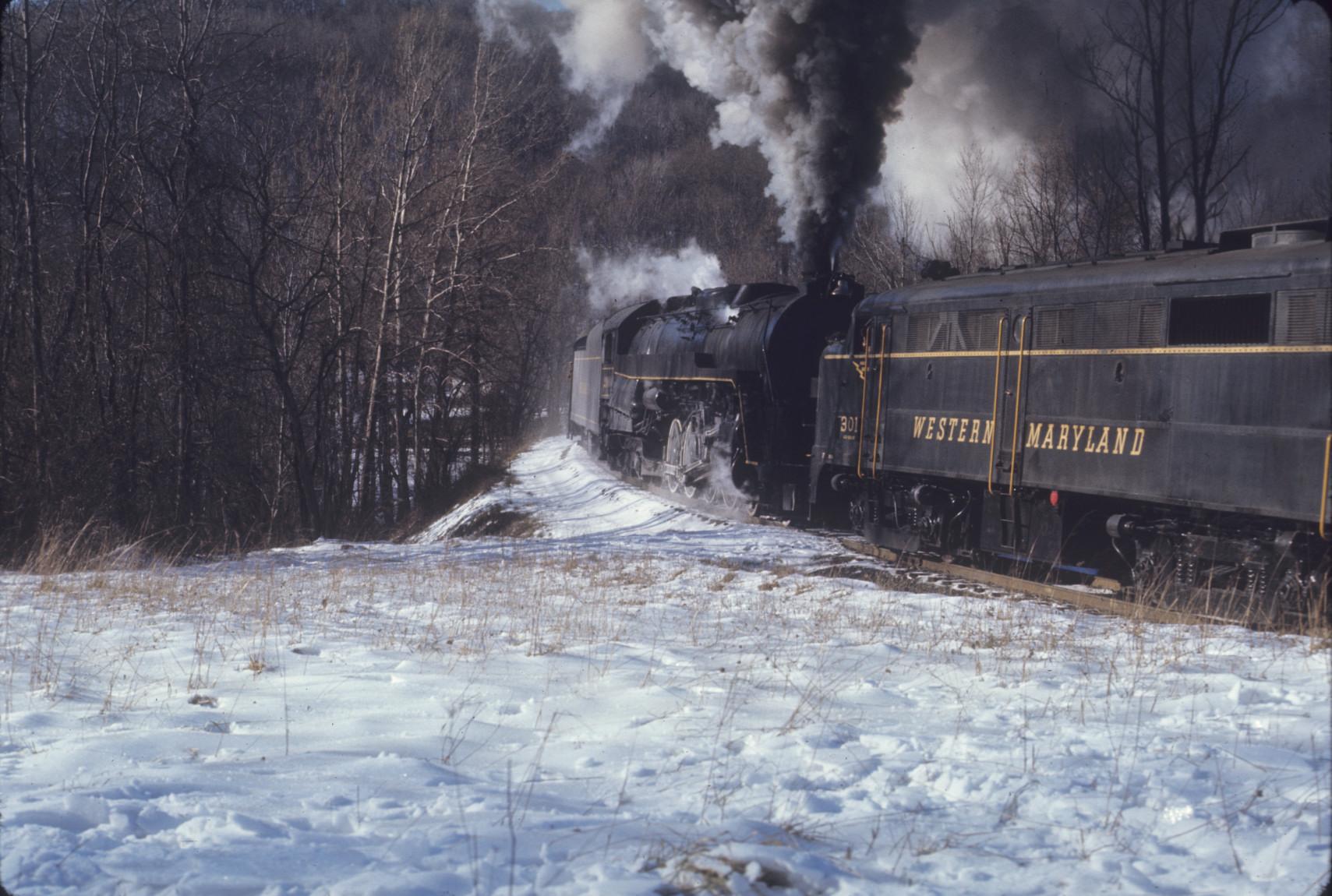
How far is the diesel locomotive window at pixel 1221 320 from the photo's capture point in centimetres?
903

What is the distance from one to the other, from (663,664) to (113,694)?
3180 millimetres

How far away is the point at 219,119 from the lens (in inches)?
891

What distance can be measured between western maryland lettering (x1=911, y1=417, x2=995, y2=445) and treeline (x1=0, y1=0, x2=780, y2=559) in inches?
459

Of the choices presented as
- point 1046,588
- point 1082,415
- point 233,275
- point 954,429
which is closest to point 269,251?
point 233,275

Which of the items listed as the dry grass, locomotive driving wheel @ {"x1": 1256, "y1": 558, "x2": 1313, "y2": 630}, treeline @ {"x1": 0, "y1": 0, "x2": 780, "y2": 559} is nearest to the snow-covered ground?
the dry grass

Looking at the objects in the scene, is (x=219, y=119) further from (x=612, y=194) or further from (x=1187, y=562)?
(x=612, y=194)

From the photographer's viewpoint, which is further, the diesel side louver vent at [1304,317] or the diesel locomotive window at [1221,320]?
the diesel locomotive window at [1221,320]

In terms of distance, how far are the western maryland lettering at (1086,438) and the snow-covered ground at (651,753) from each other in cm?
255

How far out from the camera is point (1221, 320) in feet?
30.9

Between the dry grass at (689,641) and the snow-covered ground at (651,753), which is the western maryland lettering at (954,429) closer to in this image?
the dry grass at (689,641)

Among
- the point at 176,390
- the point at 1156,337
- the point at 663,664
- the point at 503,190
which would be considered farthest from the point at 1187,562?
the point at 503,190

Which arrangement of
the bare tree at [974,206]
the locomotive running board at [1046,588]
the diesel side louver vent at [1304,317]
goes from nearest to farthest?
the diesel side louver vent at [1304,317] → the locomotive running board at [1046,588] → the bare tree at [974,206]

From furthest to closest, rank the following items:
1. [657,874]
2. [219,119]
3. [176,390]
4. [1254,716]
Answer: [219,119] < [176,390] < [1254,716] < [657,874]

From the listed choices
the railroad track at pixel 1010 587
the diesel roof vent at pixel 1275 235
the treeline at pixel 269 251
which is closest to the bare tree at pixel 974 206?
the treeline at pixel 269 251
